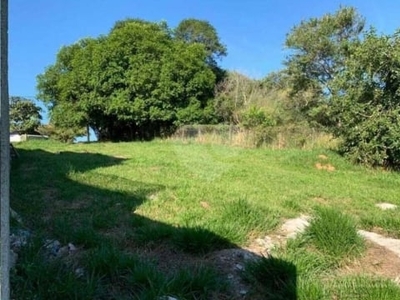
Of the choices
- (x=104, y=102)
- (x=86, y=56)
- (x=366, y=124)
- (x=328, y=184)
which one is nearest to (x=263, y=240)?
(x=328, y=184)

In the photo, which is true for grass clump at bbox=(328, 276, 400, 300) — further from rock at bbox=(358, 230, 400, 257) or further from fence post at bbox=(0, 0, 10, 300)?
fence post at bbox=(0, 0, 10, 300)

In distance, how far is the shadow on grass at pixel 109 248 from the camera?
2275mm

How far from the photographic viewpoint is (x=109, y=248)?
2.70 meters

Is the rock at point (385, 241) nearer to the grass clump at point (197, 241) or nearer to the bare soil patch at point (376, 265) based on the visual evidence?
the bare soil patch at point (376, 265)

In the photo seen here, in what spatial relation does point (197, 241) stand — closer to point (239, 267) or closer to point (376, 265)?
point (239, 267)

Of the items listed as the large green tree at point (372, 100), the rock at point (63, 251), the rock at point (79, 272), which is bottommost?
the rock at point (79, 272)

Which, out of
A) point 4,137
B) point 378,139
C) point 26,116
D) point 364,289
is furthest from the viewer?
point 26,116

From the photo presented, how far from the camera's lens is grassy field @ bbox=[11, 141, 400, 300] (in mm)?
2359

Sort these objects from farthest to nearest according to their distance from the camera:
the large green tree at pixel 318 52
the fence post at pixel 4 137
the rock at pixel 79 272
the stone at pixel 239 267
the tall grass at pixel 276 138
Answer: the large green tree at pixel 318 52, the tall grass at pixel 276 138, the stone at pixel 239 267, the rock at pixel 79 272, the fence post at pixel 4 137

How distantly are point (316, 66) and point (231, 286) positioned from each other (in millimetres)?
17136

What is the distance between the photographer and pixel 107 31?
752 inches

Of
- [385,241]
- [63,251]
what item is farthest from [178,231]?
[385,241]

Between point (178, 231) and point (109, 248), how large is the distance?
58 cm

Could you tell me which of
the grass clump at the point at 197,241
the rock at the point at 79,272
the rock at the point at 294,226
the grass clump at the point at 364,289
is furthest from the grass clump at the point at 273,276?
the rock at the point at 79,272
